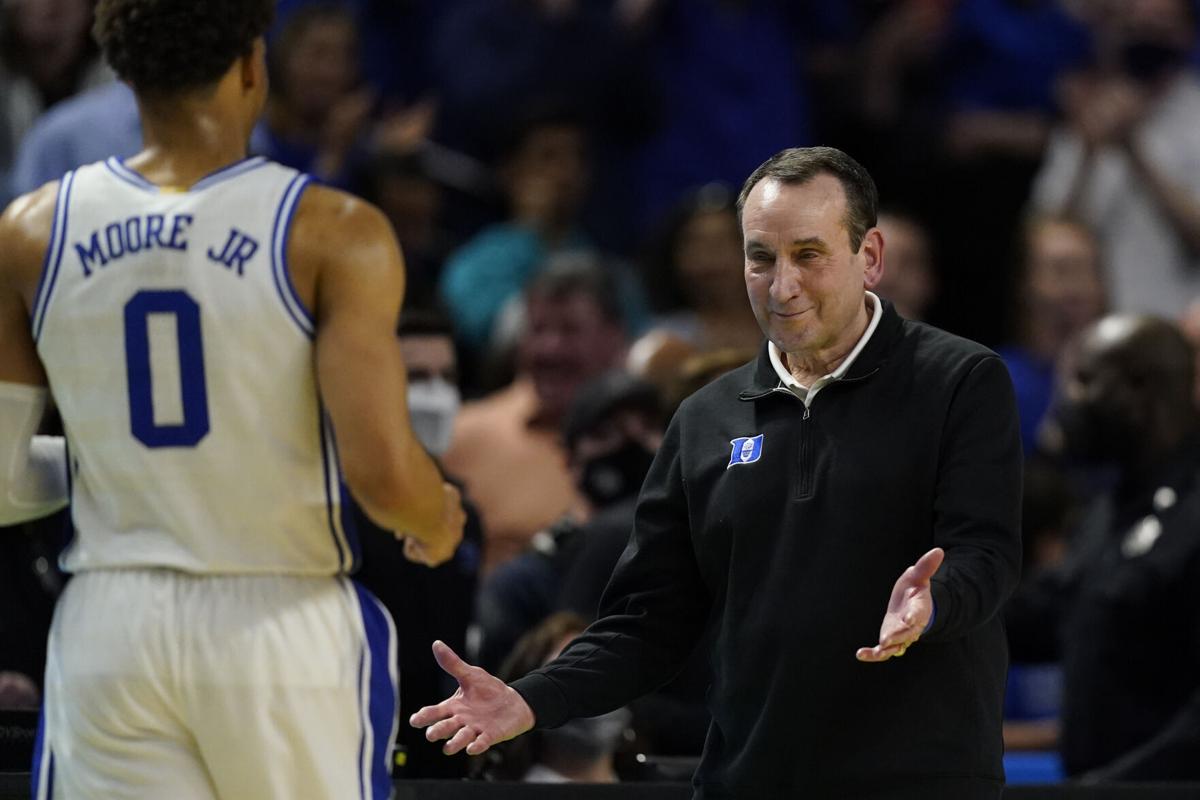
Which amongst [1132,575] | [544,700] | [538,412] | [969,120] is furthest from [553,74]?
[544,700]

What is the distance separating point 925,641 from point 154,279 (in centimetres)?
168

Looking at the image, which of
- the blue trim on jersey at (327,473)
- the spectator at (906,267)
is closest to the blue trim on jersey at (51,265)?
the blue trim on jersey at (327,473)

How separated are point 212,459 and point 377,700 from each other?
57 cm

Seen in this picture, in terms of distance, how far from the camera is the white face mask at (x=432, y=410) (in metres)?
6.29

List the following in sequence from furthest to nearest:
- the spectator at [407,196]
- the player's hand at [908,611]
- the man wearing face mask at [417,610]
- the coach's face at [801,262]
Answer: the spectator at [407,196] < the man wearing face mask at [417,610] < the coach's face at [801,262] < the player's hand at [908,611]

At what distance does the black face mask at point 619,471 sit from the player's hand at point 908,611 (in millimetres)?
3762

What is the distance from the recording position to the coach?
349 centimetres

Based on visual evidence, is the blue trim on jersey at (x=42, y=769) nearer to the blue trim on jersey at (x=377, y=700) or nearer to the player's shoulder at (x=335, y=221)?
the blue trim on jersey at (x=377, y=700)

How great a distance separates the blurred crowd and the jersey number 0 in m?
2.44

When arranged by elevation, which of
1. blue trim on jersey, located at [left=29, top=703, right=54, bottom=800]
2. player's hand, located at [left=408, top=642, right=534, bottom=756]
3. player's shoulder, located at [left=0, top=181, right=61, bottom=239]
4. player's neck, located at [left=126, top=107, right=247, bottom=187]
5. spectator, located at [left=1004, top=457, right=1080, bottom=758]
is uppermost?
player's neck, located at [left=126, top=107, right=247, bottom=187]

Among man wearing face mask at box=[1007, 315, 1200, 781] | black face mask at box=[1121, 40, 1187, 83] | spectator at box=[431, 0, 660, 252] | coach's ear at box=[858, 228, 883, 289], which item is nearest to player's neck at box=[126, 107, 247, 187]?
coach's ear at box=[858, 228, 883, 289]

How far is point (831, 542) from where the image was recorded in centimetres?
355

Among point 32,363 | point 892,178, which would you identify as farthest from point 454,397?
point 892,178

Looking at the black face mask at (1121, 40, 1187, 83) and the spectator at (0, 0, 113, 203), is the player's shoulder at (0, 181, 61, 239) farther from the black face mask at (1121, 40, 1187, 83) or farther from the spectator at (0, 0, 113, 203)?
the black face mask at (1121, 40, 1187, 83)
